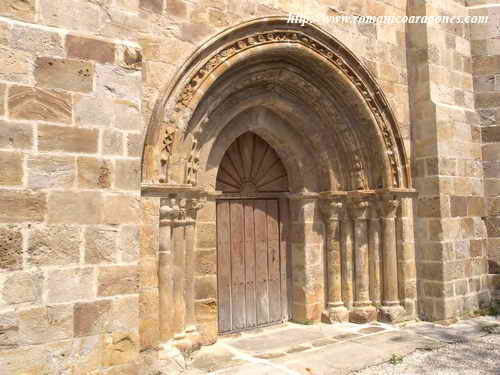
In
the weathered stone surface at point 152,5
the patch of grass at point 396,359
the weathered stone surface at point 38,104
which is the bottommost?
the patch of grass at point 396,359

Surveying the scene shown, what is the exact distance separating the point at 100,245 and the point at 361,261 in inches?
137

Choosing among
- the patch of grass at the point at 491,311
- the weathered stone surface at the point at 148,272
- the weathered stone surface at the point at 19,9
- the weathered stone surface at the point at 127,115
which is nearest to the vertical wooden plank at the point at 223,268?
the weathered stone surface at the point at 148,272

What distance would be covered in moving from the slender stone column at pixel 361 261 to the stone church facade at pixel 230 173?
0.08 feet

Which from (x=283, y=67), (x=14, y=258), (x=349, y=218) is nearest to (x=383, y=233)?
(x=349, y=218)

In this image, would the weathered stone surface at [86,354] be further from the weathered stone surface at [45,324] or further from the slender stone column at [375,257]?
the slender stone column at [375,257]

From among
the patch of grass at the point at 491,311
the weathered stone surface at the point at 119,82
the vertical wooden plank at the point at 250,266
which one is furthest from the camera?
the patch of grass at the point at 491,311

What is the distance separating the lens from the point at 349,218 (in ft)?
17.5

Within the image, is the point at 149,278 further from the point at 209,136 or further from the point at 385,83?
the point at 385,83

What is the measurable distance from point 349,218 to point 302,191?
694 millimetres

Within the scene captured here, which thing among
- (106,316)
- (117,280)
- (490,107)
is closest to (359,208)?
(490,107)

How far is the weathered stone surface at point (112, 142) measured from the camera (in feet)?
9.37

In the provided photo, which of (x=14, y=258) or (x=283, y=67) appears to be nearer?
(x=14, y=258)

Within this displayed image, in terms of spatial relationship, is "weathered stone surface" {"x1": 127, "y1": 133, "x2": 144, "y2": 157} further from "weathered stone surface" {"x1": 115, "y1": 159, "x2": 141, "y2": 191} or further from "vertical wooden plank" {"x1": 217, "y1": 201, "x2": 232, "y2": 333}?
"vertical wooden plank" {"x1": 217, "y1": 201, "x2": 232, "y2": 333}

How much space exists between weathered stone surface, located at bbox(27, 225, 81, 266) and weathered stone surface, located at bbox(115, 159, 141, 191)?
1.38ft
